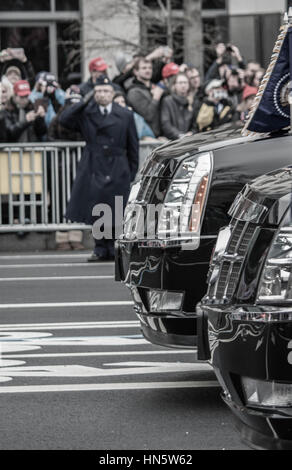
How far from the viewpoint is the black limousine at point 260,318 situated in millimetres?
4984

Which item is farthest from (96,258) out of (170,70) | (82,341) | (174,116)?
(82,341)

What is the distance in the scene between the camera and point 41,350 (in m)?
8.72

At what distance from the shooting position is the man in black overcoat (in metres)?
14.7

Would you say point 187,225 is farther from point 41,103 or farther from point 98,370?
point 41,103

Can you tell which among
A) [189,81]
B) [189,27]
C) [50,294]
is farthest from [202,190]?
[189,27]

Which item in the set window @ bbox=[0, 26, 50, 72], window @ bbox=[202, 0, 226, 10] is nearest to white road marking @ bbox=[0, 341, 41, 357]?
window @ bbox=[0, 26, 50, 72]

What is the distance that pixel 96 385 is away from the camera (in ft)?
24.7

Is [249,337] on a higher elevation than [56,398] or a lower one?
higher

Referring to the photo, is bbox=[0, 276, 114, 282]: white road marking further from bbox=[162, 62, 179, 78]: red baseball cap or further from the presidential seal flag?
the presidential seal flag

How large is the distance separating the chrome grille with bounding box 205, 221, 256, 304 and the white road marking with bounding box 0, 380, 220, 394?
202cm

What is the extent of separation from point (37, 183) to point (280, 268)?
11.4 m

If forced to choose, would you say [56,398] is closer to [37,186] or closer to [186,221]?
[186,221]

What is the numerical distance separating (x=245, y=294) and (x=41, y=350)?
3766 millimetres

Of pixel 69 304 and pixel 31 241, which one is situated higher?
pixel 69 304
